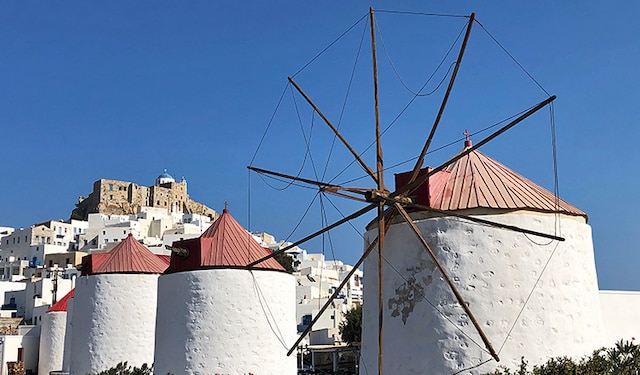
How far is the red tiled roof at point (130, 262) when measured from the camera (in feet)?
64.4

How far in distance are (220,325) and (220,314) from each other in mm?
238

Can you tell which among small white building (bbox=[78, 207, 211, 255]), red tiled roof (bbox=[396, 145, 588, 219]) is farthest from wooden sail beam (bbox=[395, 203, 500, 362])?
small white building (bbox=[78, 207, 211, 255])

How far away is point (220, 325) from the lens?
15.7 metres

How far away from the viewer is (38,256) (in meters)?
55.7

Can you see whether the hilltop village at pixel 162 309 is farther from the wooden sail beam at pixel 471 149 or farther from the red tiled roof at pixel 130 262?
the wooden sail beam at pixel 471 149

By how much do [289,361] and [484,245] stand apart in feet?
24.1

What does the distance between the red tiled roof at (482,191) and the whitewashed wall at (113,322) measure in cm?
1024

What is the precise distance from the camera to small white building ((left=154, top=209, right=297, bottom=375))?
1562cm

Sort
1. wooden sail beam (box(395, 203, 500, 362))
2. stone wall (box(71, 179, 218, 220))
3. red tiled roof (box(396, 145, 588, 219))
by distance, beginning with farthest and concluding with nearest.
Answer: stone wall (box(71, 179, 218, 220)), red tiled roof (box(396, 145, 588, 219)), wooden sail beam (box(395, 203, 500, 362))

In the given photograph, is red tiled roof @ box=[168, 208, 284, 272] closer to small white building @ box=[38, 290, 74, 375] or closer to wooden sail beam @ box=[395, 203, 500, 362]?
wooden sail beam @ box=[395, 203, 500, 362]

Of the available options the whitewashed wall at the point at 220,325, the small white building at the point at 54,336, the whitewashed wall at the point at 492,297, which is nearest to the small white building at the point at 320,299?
the whitewashed wall at the point at 220,325

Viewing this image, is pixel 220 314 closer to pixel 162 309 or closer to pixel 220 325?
pixel 220 325

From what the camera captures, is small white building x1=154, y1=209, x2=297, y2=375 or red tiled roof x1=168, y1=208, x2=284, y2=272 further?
red tiled roof x1=168, y1=208, x2=284, y2=272

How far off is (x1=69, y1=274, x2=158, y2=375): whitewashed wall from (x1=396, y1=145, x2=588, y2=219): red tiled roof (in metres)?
10.2
